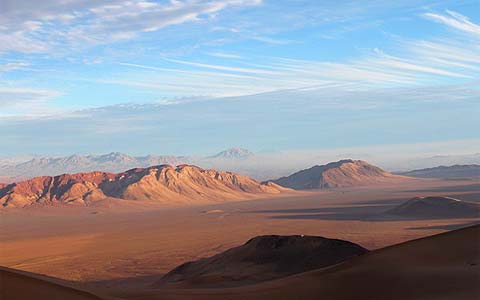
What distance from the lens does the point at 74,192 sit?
16412 cm

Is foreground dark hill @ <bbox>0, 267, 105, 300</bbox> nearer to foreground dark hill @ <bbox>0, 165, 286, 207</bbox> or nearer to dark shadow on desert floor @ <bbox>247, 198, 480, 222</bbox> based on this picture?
dark shadow on desert floor @ <bbox>247, 198, 480, 222</bbox>

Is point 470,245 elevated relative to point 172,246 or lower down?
elevated

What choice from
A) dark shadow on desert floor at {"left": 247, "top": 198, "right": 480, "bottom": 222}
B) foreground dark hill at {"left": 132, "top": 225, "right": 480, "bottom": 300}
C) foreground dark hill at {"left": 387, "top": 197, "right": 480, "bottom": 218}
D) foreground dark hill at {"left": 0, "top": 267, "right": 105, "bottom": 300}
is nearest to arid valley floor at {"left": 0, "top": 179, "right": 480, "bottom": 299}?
dark shadow on desert floor at {"left": 247, "top": 198, "right": 480, "bottom": 222}

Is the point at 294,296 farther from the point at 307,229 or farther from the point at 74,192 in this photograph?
the point at 74,192

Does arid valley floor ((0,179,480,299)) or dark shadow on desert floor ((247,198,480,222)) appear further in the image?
dark shadow on desert floor ((247,198,480,222))

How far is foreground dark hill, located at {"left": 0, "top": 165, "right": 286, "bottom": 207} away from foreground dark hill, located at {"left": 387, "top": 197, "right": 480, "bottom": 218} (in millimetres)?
84021

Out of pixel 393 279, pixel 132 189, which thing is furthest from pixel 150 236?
pixel 132 189

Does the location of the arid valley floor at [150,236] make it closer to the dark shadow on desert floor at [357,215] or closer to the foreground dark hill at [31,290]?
the dark shadow on desert floor at [357,215]

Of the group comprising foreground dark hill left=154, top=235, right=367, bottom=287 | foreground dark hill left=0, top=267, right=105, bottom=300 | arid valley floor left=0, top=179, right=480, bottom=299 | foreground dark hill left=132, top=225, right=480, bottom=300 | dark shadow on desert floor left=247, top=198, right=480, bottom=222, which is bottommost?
arid valley floor left=0, top=179, right=480, bottom=299

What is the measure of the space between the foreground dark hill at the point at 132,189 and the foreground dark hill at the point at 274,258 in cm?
12799

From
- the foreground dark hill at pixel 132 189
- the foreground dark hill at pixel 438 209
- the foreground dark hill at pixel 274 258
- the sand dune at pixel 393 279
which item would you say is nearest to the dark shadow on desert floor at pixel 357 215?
the foreground dark hill at pixel 438 209

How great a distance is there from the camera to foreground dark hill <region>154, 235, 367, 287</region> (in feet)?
97.8

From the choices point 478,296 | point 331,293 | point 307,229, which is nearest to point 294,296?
point 331,293

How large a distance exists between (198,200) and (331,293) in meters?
158
